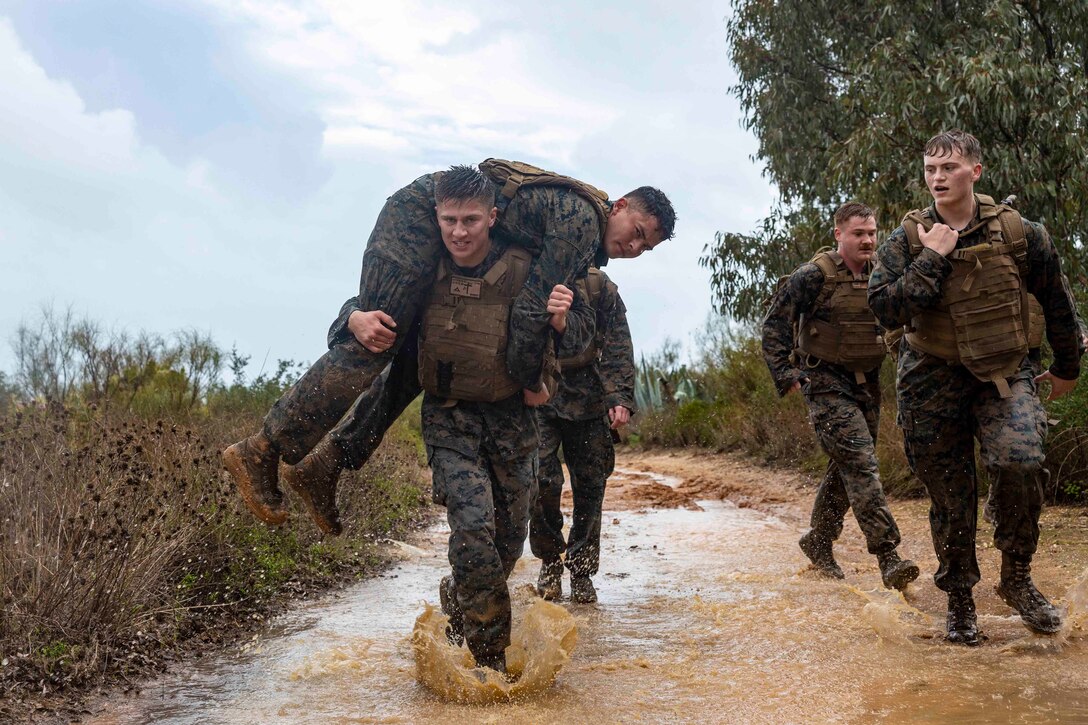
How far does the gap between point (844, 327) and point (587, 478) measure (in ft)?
6.09

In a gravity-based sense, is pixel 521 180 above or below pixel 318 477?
above

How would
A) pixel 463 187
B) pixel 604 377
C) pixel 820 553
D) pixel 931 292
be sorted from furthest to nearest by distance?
1. pixel 820 553
2. pixel 604 377
3. pixel 931 292
4. pixel 463 187

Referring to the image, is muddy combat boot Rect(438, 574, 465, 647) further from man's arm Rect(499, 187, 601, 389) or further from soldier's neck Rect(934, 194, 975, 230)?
soldier's neck Rect(934, 194, 975, 230)

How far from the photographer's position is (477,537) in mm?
4207

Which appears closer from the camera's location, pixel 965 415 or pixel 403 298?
pixel 403 298

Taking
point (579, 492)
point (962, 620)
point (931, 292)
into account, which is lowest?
point (962, 620)

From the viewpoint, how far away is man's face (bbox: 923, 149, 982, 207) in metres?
4.81

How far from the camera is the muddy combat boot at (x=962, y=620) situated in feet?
16.2

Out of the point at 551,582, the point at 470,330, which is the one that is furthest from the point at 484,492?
the point at 551,582

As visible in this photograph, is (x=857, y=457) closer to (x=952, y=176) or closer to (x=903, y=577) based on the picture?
(x=903, y=577)

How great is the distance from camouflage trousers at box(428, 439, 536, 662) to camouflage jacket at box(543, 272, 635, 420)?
1.92 metres

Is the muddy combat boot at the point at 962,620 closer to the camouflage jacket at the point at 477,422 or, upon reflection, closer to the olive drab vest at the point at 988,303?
the olive drab vest at the point at 988,303

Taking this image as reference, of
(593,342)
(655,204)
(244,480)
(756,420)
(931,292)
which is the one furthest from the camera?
(756,420)

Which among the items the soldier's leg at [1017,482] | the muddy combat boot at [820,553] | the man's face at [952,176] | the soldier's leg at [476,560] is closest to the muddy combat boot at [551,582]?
the muddy combat boot at [820,553]
